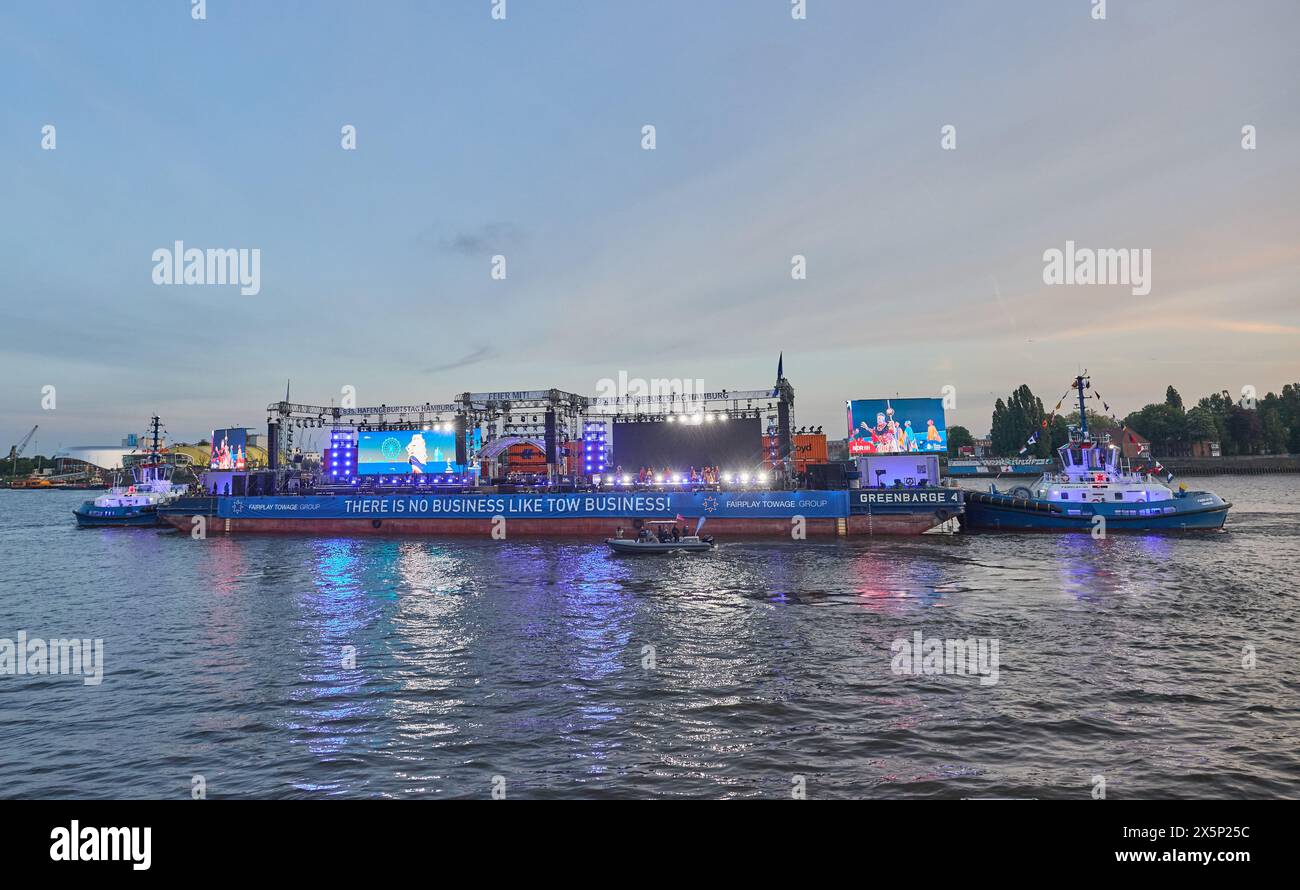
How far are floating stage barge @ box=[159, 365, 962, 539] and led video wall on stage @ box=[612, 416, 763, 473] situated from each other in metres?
0.09

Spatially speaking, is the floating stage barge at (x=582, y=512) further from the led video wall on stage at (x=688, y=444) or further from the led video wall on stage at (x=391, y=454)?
the led video wall on stage at (x=688, y=444)

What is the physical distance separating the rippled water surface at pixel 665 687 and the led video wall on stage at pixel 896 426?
19.1 metres

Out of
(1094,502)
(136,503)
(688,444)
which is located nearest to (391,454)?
(688,444)

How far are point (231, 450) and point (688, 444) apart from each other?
2128 inches

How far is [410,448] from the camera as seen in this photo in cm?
5616

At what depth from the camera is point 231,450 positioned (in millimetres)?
71875

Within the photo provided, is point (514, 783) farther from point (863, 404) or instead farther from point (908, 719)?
point (863, 404)

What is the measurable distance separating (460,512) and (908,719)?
43.3 m

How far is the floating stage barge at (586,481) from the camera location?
47094 millimetres

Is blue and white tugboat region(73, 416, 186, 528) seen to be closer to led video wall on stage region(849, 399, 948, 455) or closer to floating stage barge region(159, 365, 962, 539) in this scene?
floating stage barge region(159, 365, 962, 539)
